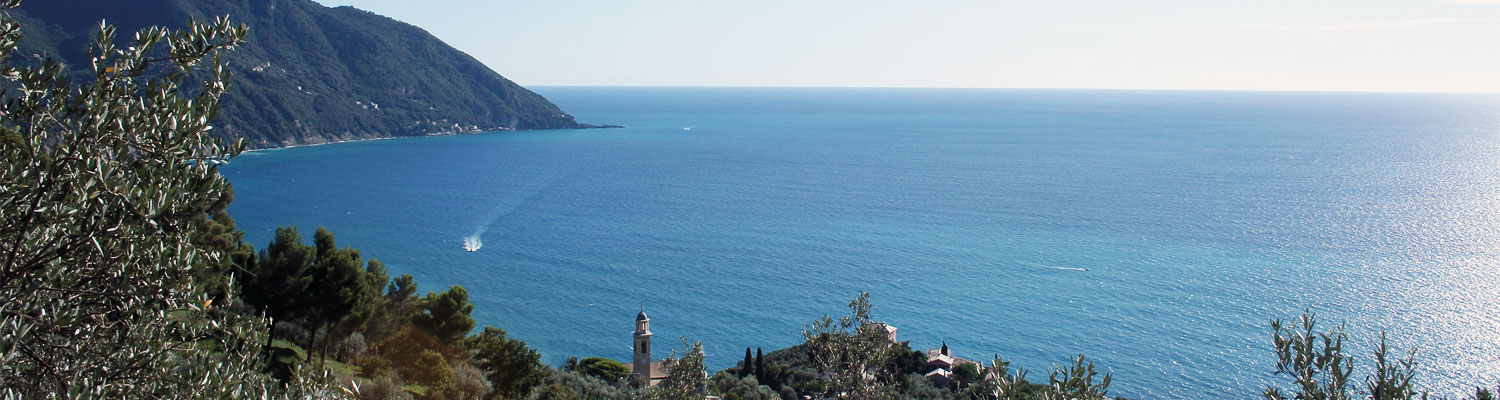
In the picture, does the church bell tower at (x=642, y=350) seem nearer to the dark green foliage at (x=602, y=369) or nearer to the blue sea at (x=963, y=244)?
the dark green foliage at (x=602, y=369)

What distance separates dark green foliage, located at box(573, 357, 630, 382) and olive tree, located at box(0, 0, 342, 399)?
2355 centimetres

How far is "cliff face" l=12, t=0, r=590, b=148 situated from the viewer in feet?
298

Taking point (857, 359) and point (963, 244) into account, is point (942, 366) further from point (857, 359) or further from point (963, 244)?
point (963, 244)

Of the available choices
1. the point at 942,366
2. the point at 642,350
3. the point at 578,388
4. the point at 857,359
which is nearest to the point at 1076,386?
the point at 857,359

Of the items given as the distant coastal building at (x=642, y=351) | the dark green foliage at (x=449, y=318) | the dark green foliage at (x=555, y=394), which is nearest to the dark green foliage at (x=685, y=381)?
the dark green foliage at (x=555, y=394)

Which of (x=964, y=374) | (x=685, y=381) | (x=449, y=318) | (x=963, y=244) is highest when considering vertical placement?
(x=685, y=381)

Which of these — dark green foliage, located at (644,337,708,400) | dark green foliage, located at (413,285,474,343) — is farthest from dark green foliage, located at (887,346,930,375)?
dark green foliage, located at (644,337,708,400)

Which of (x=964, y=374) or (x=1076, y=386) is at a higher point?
(x=1076, y=386)

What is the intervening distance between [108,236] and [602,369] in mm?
25338

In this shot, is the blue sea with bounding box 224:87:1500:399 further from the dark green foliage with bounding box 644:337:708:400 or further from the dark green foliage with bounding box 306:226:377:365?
the dark green foliage with bounding box 644:337:708:400

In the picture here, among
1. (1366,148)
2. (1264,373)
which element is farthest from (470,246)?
(1366,148)

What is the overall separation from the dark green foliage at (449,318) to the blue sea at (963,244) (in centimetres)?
1201

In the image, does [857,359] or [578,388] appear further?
[578,388]

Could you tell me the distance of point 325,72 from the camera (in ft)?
372
